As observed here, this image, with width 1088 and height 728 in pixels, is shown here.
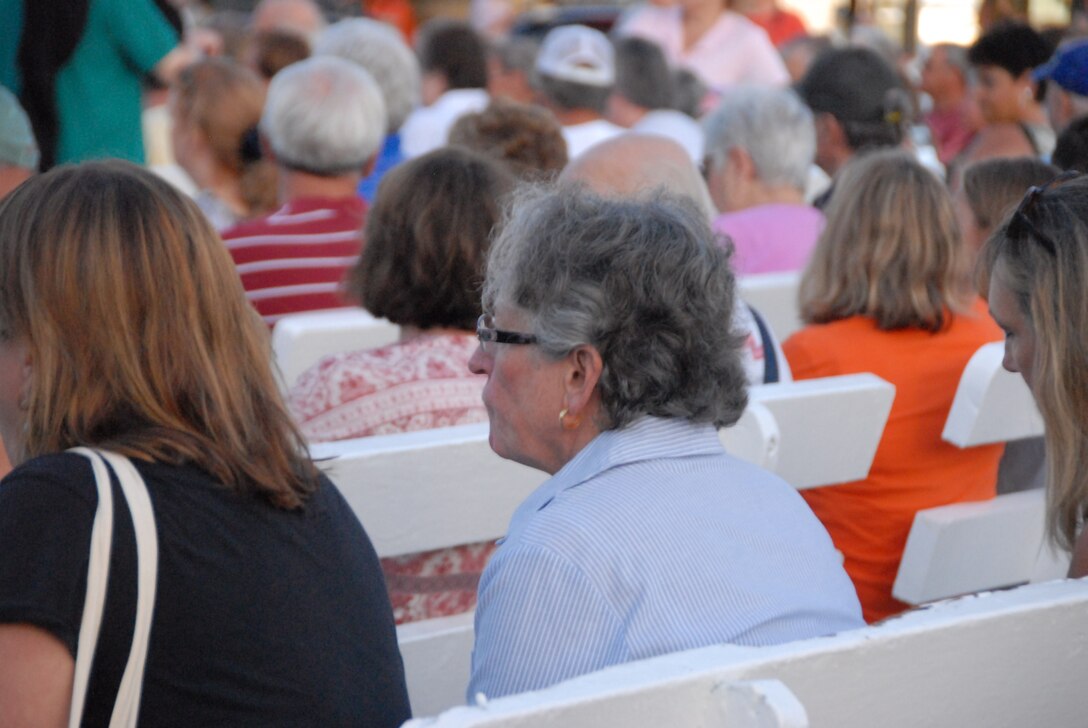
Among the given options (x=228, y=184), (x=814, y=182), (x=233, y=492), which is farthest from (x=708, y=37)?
(x=233, y=492)

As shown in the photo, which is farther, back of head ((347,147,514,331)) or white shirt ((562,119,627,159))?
white shirt ((562,119,627,159))

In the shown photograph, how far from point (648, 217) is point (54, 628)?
0.87 m

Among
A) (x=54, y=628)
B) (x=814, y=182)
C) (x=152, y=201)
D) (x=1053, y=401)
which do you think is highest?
(x=152, y=201)

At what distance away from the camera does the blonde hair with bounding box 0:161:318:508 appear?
1.74m

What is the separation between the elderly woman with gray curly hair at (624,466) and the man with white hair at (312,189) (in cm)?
227

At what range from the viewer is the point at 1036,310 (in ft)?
6.69

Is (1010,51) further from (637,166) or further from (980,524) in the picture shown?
(980,524)

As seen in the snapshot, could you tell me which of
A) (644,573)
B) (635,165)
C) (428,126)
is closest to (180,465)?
(644,573)

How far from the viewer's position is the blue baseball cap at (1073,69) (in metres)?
5.11

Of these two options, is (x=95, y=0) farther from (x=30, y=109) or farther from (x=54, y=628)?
(x=54, y=628)

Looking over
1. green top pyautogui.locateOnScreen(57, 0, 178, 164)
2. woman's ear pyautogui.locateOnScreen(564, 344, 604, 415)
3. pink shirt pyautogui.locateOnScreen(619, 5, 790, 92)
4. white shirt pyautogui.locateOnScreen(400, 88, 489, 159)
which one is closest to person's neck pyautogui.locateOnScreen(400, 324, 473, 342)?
woman's ear pyautogui.locateOnScreen(564, 344, 604, 415)

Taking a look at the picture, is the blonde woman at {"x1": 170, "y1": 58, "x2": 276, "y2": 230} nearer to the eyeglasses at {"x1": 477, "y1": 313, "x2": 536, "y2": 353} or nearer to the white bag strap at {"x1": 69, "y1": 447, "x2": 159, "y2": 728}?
the eyeglasses at {"x1": 477, "y1": 313, "x2": 536, "y2": 353}

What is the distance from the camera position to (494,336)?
1900mm

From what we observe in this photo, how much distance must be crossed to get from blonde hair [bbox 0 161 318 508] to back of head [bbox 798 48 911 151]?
4.66m
